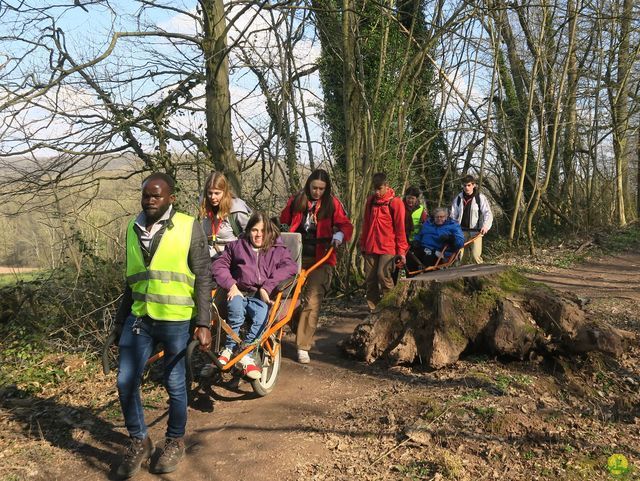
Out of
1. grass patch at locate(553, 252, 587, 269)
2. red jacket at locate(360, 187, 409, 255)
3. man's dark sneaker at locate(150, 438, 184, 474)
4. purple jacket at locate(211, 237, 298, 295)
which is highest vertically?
red jacket at locate(360, 187, 409, 255)

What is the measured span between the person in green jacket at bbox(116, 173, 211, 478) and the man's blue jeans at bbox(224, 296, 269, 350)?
87 centimetres

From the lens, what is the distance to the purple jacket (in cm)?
468

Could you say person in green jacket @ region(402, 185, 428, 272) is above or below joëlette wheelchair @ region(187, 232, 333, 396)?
above

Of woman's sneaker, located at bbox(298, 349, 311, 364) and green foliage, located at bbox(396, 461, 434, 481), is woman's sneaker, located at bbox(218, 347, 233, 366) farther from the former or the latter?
green foliage, located at bbox(396, 461, 434, 481)

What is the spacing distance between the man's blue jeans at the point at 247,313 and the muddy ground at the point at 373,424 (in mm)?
586

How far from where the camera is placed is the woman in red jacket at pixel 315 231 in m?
5.69

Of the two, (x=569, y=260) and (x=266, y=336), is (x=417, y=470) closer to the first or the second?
(x=266, y=336)

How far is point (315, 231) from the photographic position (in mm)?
5902

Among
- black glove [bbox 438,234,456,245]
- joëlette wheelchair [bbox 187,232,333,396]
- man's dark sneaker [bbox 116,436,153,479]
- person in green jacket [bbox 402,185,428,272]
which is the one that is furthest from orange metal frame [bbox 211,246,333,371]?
person in green jacket [bbox 402,185,428,272]

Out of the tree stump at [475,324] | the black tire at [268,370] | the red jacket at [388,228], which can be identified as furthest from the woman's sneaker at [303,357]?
the red jacket at [388,228]

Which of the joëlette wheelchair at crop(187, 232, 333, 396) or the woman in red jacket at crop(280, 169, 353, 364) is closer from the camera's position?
the joëlette wheelchair at crop(187, 232, 333, 396)

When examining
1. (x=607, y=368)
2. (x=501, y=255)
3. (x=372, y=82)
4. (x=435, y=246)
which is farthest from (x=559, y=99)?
(x=607, y=368)

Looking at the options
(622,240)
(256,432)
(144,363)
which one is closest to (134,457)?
(144,363)

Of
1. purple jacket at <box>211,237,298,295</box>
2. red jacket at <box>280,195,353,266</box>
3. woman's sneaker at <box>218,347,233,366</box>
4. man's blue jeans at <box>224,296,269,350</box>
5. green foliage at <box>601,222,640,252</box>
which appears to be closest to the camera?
woman's sneaker at <box>218,347,233,366</box>
